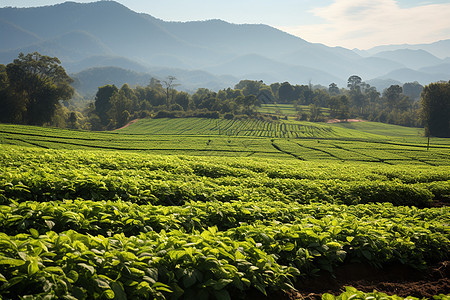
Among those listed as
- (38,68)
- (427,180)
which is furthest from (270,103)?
(427,180)

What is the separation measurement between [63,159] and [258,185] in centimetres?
907

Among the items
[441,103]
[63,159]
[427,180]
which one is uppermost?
[441,103]

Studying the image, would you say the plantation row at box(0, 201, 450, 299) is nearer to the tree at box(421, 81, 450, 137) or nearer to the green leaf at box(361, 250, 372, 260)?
the green leaf at box(361, 250, 372, 260)

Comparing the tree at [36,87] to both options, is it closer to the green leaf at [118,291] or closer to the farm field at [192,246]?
the farm field at [192,246]

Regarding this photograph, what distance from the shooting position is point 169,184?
9.02 m

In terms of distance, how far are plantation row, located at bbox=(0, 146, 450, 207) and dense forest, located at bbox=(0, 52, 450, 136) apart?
2736 inches

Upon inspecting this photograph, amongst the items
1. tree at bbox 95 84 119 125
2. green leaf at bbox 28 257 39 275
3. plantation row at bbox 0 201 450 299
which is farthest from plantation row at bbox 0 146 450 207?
tree at bbox 95 84 119 125

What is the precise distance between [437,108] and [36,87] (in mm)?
118725

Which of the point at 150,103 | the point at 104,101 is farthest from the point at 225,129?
the point at 150,103

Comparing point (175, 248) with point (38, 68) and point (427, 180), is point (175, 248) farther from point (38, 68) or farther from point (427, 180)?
point (38, 68)

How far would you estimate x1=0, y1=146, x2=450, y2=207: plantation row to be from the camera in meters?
7.43

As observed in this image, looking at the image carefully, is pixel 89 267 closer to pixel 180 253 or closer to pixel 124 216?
pixel 180 253

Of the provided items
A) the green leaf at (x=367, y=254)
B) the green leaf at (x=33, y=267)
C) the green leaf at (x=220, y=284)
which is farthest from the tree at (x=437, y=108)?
the green leaf at (x=33, y=267)

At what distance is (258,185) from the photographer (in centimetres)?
1214
